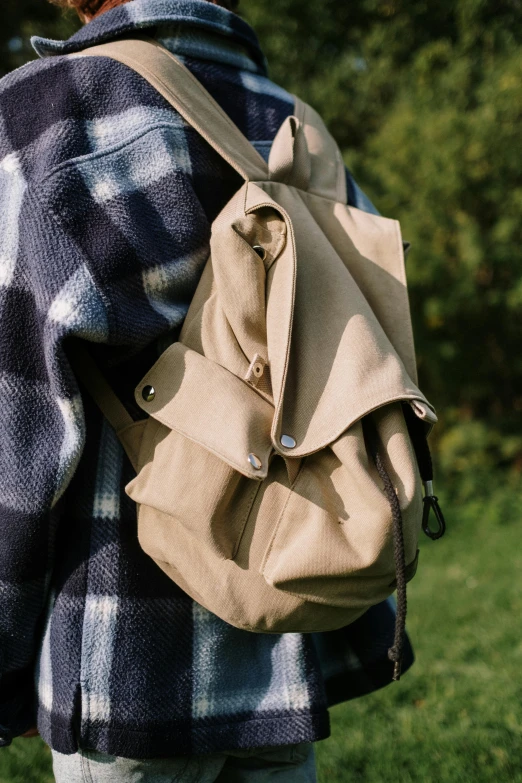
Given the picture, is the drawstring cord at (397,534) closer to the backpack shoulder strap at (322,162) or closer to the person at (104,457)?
the person at (104,457)

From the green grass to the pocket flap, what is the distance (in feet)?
6.90

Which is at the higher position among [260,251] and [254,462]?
[260,251]

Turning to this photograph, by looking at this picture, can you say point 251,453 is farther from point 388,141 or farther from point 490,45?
point 490,45

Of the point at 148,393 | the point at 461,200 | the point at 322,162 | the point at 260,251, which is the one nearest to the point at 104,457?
the point at 148,393

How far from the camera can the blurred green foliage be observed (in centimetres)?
689

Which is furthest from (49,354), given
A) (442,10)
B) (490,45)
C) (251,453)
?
(442,10)

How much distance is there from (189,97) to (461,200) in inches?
243

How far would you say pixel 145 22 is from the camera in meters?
1.43

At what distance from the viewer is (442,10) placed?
29.0 ft

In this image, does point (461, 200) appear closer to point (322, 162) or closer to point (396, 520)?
point (322, 162)

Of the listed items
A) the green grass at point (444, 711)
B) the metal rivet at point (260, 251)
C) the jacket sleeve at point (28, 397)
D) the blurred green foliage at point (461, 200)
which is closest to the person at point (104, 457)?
the jacket sleeve at point (28, 397)

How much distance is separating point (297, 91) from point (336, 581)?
865cm

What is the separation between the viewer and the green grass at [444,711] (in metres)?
2.86

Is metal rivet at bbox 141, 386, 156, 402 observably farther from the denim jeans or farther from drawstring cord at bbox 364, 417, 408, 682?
the denim jeans
